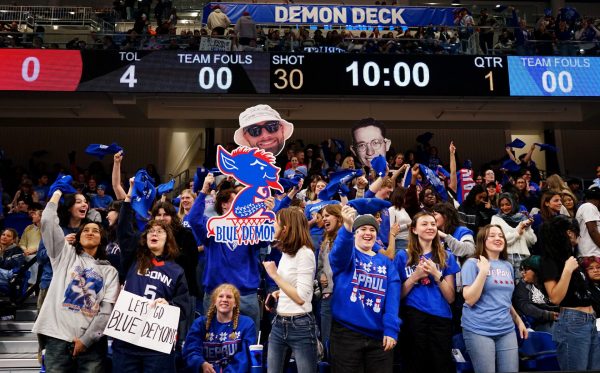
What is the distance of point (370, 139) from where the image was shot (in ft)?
29.6

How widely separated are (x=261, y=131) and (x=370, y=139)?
101 inches

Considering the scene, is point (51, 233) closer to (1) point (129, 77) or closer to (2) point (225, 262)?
(2) point (225, 262)

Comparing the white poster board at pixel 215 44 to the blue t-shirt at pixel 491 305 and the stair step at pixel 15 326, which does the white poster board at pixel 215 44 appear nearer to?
the stair step at pixel 15 326

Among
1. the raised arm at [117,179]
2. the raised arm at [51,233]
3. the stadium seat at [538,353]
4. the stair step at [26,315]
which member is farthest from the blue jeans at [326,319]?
the stair step at [26,315]

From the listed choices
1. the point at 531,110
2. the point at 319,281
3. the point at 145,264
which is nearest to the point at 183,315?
the point at 145,264

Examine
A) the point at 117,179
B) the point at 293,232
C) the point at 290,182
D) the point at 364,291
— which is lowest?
the point at 364,291

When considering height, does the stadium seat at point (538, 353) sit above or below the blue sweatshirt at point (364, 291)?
below

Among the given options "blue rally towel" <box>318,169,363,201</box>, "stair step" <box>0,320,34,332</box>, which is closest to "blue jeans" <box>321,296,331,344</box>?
"blue rally towel" <box>318,169,363,201</box>

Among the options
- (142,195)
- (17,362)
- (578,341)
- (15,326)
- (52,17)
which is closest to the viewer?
(578,341)

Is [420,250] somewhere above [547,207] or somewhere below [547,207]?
below

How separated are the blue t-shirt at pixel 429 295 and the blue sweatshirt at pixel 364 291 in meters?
0.23

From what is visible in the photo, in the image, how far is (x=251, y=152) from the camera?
18.6 feet

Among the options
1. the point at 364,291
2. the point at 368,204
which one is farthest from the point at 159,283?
the point at 368,204

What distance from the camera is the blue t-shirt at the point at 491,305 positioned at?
14.3 feet
